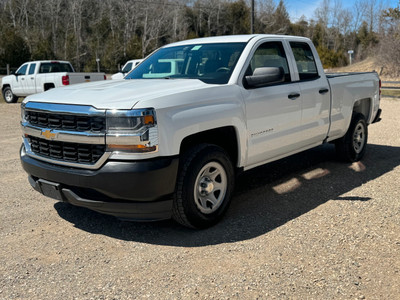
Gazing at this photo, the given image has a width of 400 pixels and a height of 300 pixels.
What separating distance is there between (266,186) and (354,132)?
2.03 metres

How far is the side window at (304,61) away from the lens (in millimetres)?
5609

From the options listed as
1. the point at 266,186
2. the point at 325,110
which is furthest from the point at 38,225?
the point at 325,110

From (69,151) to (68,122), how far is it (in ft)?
0.87

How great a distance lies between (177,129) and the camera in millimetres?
3824

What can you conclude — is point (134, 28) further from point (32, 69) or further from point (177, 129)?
point (177, 129)

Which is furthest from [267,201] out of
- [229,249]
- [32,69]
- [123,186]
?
[32,69]

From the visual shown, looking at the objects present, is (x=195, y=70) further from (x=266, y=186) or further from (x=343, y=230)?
(x=343, y=230)

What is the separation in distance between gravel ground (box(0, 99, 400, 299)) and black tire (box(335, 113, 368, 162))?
1001mm

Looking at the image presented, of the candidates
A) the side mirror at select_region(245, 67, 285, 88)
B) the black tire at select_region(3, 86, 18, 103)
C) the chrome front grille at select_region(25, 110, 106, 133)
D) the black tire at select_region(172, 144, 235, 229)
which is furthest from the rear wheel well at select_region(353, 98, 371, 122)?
the black tire at select_region(3, 86, 18, 103)

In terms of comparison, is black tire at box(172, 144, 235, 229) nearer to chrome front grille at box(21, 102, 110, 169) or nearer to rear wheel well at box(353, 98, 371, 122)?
chrome front grille at box(21, 102, 110, 169)

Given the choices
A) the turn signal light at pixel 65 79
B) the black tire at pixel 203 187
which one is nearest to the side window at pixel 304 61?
the black tire at pixel 203 187

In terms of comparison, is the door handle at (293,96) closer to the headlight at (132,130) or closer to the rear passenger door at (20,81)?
the headlight at (132,130)

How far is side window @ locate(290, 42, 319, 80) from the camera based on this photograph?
18.4 feet

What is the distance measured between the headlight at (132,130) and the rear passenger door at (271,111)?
1285 millimetres
